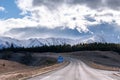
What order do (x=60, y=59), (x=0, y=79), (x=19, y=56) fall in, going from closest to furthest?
(x=0, y=79)
(x=60, y=59)
(x=19, y=56)

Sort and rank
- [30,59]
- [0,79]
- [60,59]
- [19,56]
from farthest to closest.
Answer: [19,56] → [30,59] → [60,59] → [0,79]

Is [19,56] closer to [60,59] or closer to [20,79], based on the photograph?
[60,59]

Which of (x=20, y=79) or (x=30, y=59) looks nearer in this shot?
(x=20, y=79)

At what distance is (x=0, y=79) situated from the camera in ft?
111

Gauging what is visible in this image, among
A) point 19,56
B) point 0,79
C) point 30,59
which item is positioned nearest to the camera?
point 0,79

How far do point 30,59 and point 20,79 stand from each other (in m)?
133

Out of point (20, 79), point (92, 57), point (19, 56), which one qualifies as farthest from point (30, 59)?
point (20, 79)

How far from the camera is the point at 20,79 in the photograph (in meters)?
35.5

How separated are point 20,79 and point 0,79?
2.47 m

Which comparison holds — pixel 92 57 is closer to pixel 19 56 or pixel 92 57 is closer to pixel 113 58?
pixel 113 58

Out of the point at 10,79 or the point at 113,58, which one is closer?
the point at 10,79

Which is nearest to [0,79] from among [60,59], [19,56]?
[60,59]

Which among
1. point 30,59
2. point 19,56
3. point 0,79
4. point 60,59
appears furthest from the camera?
point 19,56

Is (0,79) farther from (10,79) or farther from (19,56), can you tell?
(19,56)
